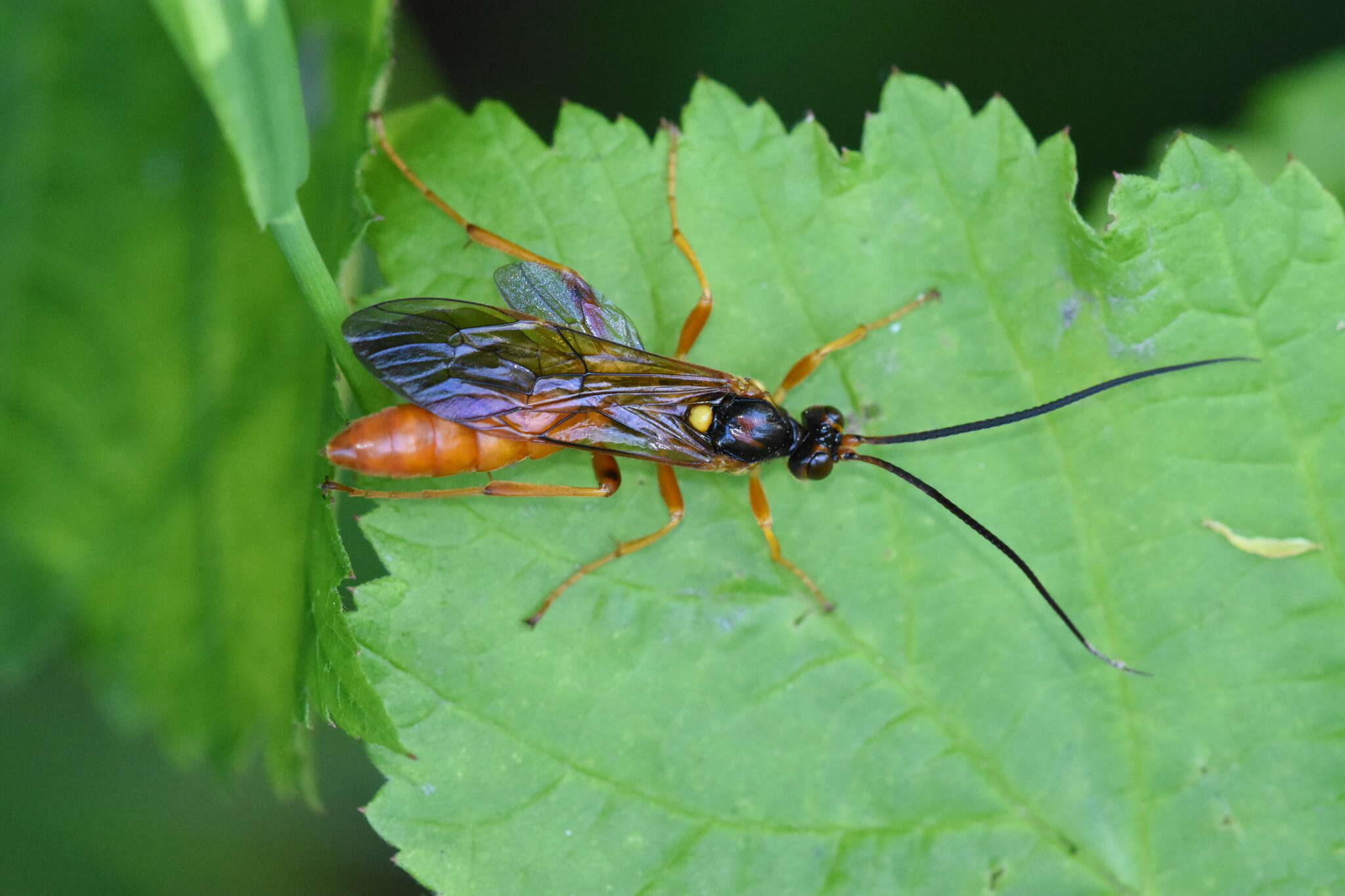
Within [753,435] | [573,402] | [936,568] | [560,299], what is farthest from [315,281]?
[936,568]

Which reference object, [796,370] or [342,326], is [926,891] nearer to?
[796,370]

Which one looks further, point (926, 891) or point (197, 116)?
point (197, 116)

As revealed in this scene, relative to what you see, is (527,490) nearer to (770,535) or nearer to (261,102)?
(770,535)

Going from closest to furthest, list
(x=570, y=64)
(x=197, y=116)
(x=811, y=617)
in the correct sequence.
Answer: (x=811, y=617), (x=197, y=116), (x=570, y=64)

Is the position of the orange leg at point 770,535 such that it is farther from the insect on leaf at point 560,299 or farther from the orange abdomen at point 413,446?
the orange abdomen at point 413,446

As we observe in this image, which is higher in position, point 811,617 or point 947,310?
point 947,310

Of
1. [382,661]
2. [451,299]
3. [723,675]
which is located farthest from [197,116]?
[723,675]

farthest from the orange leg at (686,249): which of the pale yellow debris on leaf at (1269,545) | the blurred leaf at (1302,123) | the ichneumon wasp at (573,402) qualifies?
the blurred leaf at (1302,123)

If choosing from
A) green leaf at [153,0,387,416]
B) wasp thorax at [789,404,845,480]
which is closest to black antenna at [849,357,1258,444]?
wasp thorax at [789,404,845,480]
